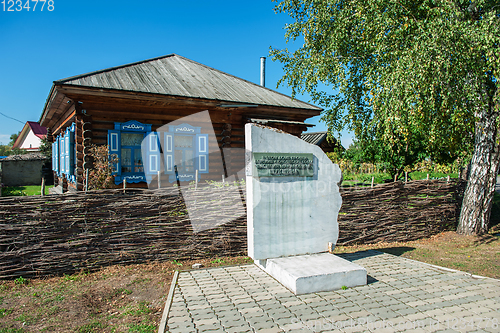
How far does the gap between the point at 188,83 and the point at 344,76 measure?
17.2 feet

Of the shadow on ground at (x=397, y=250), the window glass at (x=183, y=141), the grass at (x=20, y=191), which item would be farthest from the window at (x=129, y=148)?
the shadow on ground at (x=397, y=250)

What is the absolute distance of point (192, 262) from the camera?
5938 millimetres

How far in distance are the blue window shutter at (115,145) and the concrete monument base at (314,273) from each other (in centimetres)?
600

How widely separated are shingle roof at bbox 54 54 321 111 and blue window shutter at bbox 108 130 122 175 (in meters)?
1.38

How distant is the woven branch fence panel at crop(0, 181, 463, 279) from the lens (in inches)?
197

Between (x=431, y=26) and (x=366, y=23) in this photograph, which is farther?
(x=366, y=23)

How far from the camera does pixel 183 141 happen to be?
1064cm

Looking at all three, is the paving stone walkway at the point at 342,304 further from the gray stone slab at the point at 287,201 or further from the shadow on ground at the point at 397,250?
the shadow on ground at the point at 397,250

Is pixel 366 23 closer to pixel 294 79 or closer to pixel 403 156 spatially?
pixel 294 79

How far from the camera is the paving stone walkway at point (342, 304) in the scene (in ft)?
11.5

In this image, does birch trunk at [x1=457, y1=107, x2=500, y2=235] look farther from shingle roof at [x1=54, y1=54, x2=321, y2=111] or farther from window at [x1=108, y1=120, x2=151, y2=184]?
window at [x1=108, y1=120, x2=151, y2=184]

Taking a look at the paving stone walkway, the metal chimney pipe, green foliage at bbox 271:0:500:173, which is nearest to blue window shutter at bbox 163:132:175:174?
green foliage at bbox 271:0:500:173

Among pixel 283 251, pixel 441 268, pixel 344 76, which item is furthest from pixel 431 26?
pixel 283 251

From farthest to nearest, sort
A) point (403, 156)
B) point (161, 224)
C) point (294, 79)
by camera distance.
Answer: point (403, 156) → point (294, 79) → point (161, 224)
